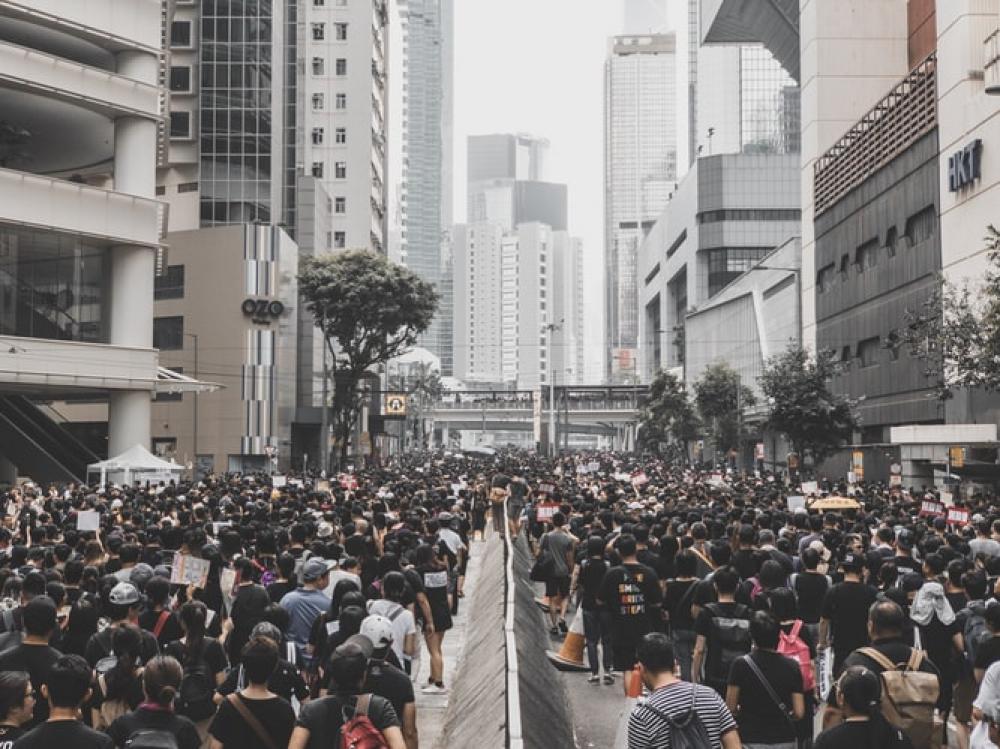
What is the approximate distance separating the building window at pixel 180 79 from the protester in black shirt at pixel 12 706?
6496 centimetres

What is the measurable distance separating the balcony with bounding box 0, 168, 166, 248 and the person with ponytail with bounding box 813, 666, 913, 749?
136 ft

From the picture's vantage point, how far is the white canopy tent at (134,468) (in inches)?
1452

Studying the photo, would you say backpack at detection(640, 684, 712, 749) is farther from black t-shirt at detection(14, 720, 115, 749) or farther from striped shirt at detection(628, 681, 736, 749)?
black t-shirt at detection(14, 720, 115, 749)

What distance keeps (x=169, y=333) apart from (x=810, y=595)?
56410 mm

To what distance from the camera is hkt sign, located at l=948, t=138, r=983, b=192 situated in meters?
37.2

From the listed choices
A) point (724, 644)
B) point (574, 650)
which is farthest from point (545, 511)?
point (724, 644)

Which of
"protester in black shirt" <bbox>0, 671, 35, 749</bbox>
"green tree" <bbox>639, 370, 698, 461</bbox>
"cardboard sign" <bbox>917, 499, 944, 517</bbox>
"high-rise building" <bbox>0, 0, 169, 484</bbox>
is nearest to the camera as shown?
"protester in black shirt" <bbox>0, 671, 35, 749</bbox>

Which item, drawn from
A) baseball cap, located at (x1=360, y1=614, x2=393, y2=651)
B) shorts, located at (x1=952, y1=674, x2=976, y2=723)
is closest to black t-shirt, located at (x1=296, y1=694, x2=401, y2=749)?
baseball cap, located at (x1=360, y1=614, x2=393, y2=651)

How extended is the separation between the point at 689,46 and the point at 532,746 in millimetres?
186093

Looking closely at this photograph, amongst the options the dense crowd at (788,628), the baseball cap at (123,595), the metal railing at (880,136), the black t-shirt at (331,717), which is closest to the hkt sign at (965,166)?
the metal railing at (880,136)

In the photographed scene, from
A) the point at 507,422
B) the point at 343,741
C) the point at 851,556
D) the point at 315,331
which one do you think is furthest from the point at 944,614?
the point at 507,422

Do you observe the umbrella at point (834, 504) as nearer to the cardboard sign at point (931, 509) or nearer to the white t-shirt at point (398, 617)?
the cardboard sign at point (931, 509)

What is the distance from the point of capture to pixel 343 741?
6125mm

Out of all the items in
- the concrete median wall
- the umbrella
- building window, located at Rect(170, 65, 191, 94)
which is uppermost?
building window, located at Rect(170, 65, 191, 94)
